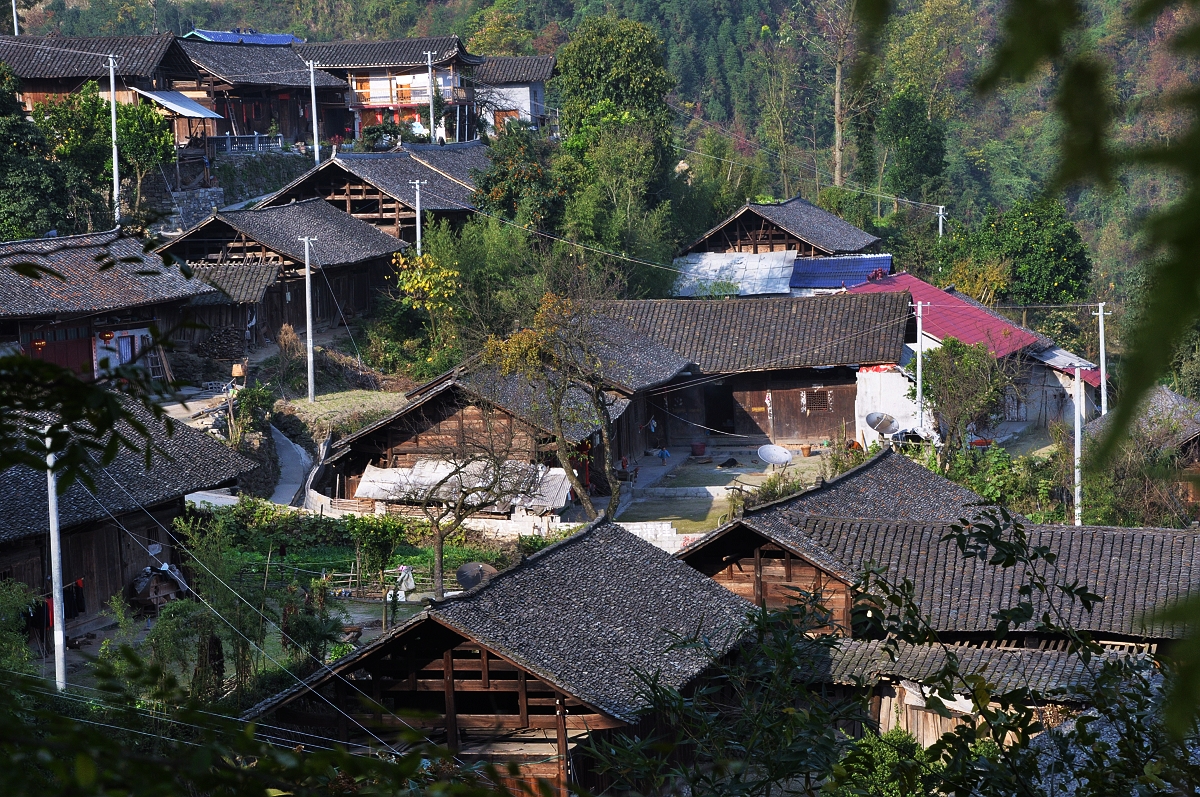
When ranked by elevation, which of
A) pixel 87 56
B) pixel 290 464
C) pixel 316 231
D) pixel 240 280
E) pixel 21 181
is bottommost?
pixel 290 464

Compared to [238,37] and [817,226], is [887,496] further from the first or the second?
[238,37]

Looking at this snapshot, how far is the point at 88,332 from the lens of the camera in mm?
22016

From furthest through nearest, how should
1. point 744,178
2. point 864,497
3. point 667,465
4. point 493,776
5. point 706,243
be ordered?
point 744,178 → point 706,243 → point 667,465 → point 864,497 → point 493,776

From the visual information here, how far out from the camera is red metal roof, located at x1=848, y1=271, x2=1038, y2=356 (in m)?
28.7

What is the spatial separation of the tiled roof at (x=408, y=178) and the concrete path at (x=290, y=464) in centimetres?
944

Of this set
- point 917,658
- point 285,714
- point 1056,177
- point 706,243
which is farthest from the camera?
point 706,243

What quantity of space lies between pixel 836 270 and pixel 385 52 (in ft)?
60.4

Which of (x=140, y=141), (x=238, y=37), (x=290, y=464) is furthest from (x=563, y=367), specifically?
(x=238, y=37)

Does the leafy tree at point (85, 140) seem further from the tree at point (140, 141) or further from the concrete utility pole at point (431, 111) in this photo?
the concrete utility pole at point (431, 111)

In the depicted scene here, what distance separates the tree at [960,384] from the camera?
25.5 meters

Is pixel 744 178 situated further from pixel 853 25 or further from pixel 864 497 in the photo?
pixel 853 25

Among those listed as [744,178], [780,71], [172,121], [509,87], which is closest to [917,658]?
[172,121]

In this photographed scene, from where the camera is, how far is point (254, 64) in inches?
1586

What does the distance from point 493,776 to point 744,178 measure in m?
42.4
